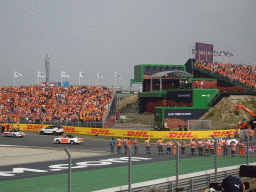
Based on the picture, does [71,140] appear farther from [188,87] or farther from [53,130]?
[188,87]

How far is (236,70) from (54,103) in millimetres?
32214

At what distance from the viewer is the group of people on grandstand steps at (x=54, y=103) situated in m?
47.5

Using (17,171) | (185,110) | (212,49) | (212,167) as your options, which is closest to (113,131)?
(185,110)

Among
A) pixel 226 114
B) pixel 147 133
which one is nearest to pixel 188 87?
pixel 226 114

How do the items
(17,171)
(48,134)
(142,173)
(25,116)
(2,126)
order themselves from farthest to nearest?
(25,116)
(2,126)
(48,134)
(17,171)
(142,173)

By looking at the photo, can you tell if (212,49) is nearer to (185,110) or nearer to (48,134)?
(185,110)

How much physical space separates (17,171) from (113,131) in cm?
2374

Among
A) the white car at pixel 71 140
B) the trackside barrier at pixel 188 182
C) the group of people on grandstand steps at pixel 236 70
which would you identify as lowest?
the white car at pixel 71 140

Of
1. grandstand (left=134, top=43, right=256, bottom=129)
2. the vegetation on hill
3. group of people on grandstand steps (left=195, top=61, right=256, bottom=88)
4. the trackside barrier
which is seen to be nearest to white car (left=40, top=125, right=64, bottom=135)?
grandstand (left=134, top=43, right=256, bottom=129)

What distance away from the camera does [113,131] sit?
40.3 meters

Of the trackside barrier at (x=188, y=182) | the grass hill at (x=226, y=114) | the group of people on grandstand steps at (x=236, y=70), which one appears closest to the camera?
the trackside barrier at (x=188, y=182)

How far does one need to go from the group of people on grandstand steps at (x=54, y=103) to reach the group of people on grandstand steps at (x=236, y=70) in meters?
20.4

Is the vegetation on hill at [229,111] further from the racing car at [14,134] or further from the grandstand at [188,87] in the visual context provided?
the racing car at [14,134]

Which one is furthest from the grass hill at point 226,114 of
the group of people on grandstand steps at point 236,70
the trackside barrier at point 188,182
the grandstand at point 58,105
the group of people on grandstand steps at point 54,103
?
the trackside barrier at point 188,182
